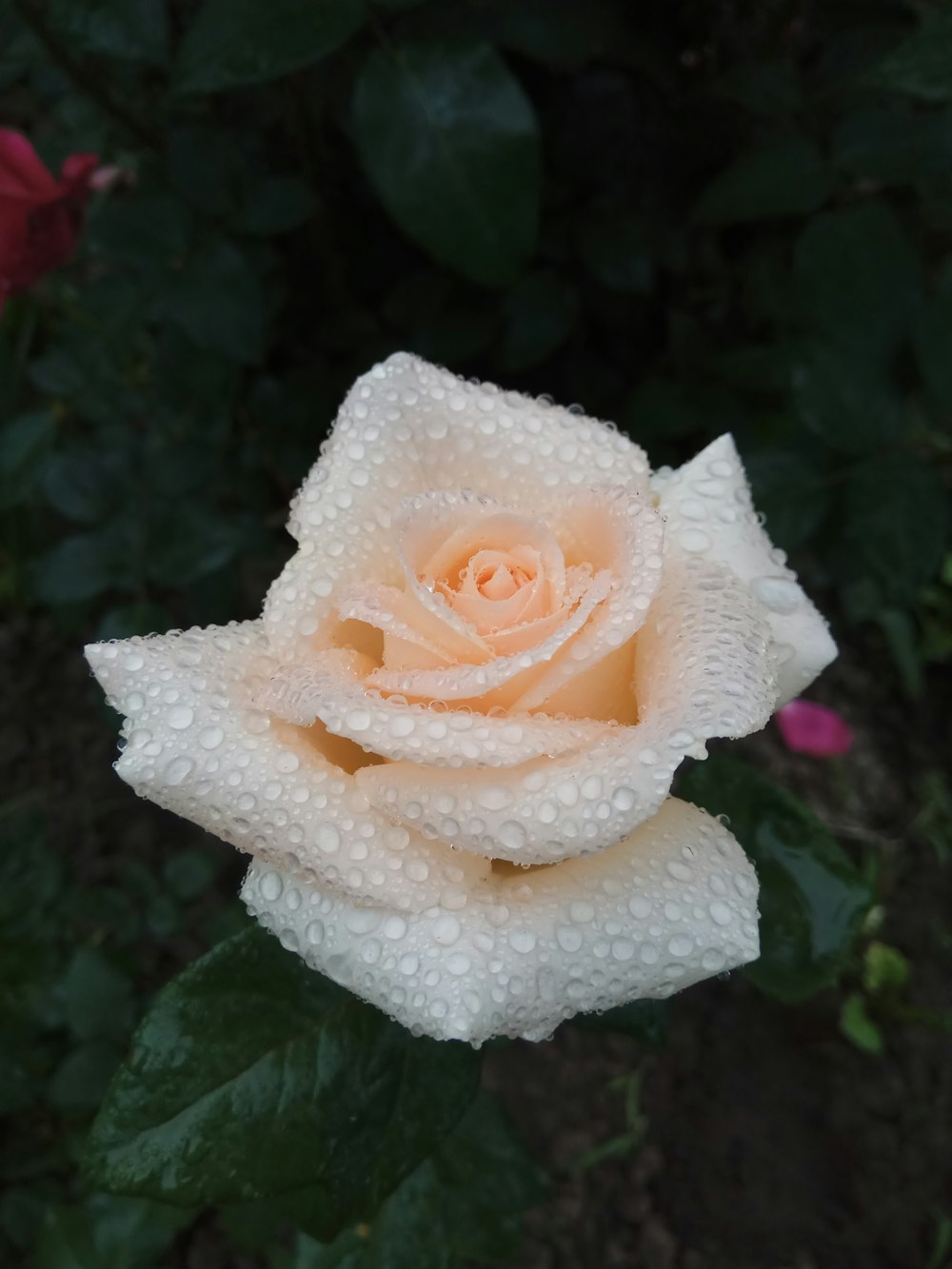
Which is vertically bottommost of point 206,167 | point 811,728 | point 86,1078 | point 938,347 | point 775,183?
point 811,728

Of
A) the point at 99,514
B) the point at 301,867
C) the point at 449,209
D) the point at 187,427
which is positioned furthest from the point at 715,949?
the point at 187,427

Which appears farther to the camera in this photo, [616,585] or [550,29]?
[550,29]

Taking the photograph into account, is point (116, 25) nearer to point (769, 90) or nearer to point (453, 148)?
point (453, 148)

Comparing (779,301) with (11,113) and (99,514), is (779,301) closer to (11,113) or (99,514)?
(99,514)

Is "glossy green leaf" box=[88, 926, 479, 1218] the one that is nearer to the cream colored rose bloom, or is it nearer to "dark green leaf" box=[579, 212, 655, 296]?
the cream colored rose bloom

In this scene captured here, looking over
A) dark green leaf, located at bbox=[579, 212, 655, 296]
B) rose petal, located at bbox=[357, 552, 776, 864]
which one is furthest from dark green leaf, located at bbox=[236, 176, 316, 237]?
rose petal, located at bbox=[357, 552, 776, 864]

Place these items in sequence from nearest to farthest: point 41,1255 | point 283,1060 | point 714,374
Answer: point 283,1060
point 41,1255
point 714,374

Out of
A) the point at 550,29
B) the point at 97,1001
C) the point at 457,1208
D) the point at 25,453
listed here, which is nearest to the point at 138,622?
the point at 25,453

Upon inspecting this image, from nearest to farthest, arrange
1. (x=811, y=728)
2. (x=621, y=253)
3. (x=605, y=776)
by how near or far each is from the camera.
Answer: (x=605, y=776) < (x=621, y=253) < (x=811, y=728)
